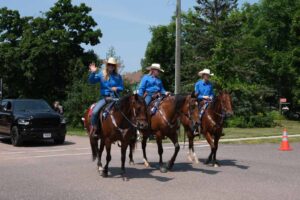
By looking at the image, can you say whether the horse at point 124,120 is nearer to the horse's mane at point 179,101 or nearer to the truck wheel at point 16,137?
the horse's mane at point 179,101

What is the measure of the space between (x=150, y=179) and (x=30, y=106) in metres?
11.5

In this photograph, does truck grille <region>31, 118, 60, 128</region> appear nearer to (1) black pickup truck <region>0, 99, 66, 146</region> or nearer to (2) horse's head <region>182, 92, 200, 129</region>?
(1) black pickup truck <region>0, 99, 66, 146</region>

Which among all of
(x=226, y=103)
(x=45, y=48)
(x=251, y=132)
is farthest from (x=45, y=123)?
(x=45, y=48)

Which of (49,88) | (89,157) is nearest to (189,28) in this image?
(49,88)

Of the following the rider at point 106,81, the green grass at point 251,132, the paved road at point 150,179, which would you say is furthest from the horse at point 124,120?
the green grass at point 251,132

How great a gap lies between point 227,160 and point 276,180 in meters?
3.83

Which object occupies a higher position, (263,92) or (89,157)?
(263,92)

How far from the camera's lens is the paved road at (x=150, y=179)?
886 centimetres

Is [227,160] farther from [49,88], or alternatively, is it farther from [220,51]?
[49,88]

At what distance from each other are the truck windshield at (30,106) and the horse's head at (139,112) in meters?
10.8

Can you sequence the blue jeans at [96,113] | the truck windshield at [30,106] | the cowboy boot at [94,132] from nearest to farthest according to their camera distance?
the blue jeans at [96,113] → the cowboy boot at [94,132] → the truck windshield at [30,106]

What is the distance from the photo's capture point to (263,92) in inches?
1442

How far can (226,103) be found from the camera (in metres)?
12.5

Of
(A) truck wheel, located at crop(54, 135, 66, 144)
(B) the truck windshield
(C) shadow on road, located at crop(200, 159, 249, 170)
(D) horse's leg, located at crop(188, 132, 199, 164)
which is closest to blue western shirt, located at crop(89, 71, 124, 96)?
(D) horse's leg, located at crop(188, 132, 199, 164)
